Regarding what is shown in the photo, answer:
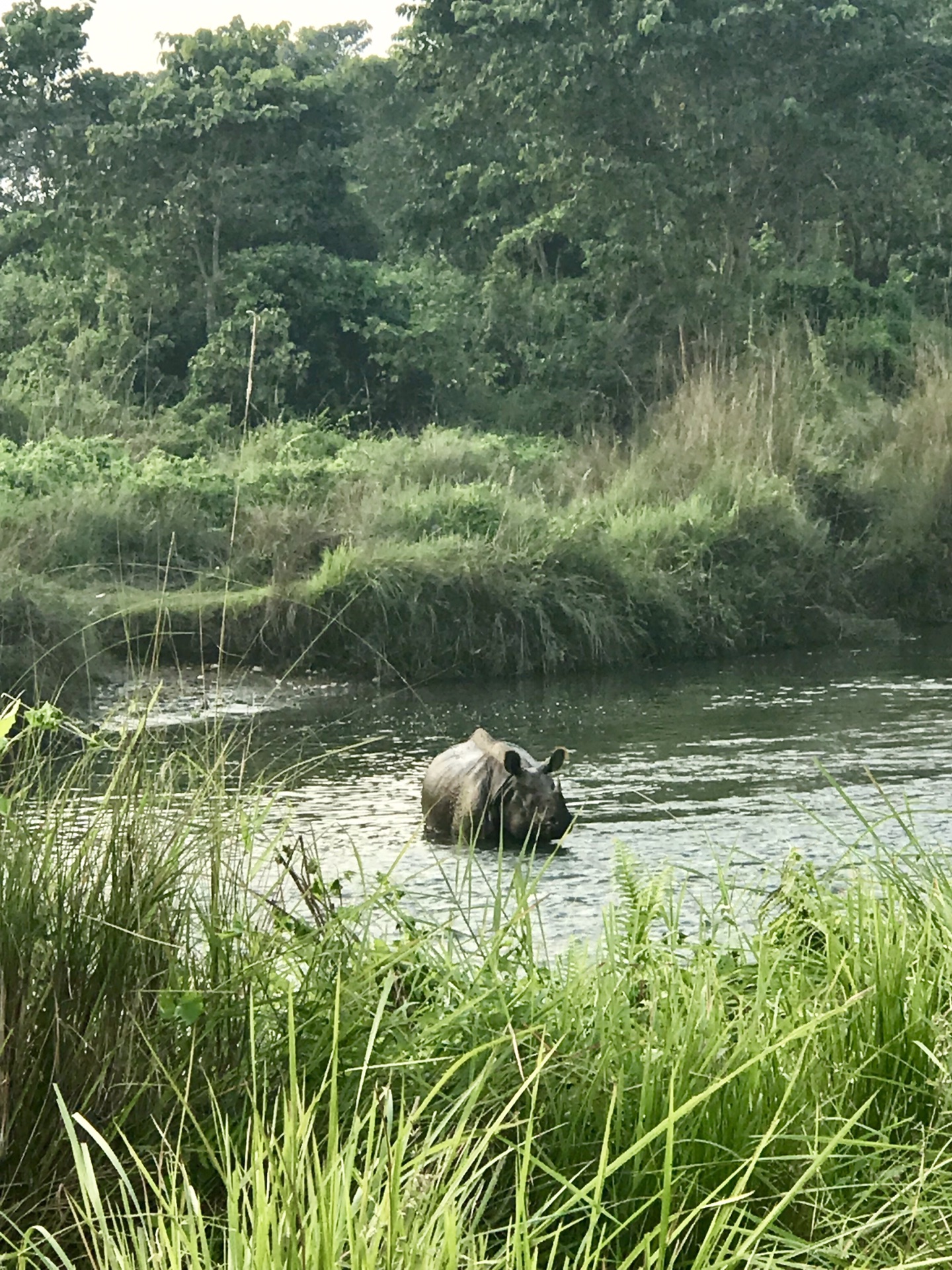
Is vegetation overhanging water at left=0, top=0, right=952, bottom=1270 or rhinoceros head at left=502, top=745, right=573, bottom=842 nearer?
vegetation overhanging water at left=0, top=0, right=952, bottom=1270

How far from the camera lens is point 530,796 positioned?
895 cm

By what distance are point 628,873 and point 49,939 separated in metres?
1.82

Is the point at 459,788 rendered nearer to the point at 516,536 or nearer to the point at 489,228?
the point at 516,536

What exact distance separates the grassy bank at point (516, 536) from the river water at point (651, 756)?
568mm

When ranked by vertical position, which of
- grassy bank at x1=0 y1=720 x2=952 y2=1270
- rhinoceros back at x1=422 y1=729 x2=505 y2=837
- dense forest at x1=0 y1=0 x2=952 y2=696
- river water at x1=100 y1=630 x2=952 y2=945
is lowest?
river water at x1=100 y1=630 x2=952 y2=945

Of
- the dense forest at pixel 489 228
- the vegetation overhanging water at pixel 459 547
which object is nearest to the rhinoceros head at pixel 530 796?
the vegetation overhanging water at pixel 459 547

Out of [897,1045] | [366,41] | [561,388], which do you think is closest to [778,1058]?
[897,1045]

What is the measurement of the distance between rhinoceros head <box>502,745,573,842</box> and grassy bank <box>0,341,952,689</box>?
487cm

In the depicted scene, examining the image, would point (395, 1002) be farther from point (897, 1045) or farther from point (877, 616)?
point (877, 616)

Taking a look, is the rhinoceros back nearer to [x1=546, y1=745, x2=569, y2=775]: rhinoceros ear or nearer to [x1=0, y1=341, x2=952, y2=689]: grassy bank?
[x1=546, y1=745, x2=569, y2=775]: rhinoceros ear

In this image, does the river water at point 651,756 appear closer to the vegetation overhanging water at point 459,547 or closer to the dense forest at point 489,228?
the vegetation overhanging water at point 459,547

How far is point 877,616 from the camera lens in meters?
18.5

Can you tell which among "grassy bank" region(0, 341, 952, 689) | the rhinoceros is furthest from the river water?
"grassy bank" region(0, 341, 952, 689)

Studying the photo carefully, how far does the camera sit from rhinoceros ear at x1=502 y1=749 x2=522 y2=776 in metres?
8.81
